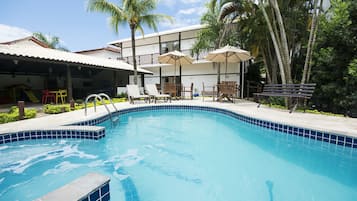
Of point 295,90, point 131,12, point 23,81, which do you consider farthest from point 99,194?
point 23,81

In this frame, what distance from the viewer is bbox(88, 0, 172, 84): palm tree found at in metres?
9.43

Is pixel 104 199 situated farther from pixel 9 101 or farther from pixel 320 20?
pixel 9 101

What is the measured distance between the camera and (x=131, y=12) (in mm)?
9531

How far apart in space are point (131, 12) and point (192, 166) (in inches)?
365

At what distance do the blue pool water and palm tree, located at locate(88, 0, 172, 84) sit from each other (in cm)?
757

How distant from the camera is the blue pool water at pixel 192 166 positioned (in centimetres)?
226

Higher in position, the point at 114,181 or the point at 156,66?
the point at 156,66

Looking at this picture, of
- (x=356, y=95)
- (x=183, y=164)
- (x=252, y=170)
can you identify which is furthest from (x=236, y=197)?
(x=356, y=95)

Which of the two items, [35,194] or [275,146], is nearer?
[35,194]

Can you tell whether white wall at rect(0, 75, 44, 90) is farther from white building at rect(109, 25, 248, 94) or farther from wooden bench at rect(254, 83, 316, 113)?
wooden bench at rect(254, 83, 316, 113)

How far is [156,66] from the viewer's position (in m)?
17.3

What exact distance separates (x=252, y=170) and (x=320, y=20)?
687 centimetres

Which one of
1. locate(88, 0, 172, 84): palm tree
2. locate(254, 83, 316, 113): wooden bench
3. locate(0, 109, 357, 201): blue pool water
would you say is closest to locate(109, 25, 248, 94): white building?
locate(88, 0, 172, 84): palm tree

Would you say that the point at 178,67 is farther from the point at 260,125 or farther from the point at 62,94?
the point at 260,125
